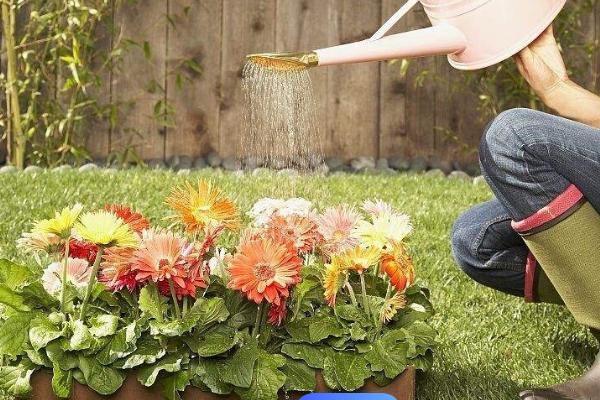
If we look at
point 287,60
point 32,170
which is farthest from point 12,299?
point 32,170

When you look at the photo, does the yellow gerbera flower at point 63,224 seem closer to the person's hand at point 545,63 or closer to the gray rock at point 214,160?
the person's hand at point 545,63

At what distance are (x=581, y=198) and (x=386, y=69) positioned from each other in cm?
414

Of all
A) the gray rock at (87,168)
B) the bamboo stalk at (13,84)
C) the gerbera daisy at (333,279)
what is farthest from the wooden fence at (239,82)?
the gerbera daisy at (333,279)

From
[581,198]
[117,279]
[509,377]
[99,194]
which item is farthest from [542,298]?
[99,194]

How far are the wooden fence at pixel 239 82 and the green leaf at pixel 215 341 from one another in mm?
4011

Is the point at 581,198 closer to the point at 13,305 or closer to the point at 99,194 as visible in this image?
the point at 13,305

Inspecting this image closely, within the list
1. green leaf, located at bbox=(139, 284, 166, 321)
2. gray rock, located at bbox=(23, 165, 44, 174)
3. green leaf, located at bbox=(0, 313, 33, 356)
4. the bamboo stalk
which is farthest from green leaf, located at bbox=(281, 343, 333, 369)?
the bamboo stalk

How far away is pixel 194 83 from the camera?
5977mm

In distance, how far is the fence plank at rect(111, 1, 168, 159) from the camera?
19.3 feet

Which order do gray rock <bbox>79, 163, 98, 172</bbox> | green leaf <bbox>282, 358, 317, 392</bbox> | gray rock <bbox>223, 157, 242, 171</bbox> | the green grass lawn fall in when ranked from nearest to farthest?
1. green leaf <bbox>282, 358, 317, 392</bbox>
2. the green grass lawn
3. gray rock <bbox>79, 163, 98, 172</bbox>
4. gray rock <bbox>223, 157, 242, 171</bbox>

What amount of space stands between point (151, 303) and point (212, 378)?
16 cm

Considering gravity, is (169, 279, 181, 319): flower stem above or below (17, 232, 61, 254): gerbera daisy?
below

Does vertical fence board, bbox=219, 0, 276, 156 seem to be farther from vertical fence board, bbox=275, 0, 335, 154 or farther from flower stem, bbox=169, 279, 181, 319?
flower stem, bbox=169, 279, 181, 319

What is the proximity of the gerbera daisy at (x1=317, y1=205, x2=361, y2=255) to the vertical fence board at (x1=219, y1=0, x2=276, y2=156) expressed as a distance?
3940mm
